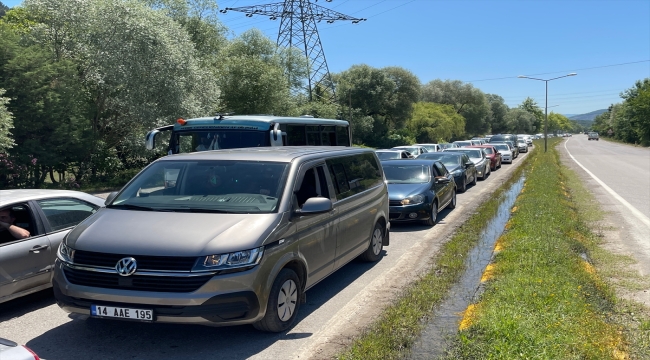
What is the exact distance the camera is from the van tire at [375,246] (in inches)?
322

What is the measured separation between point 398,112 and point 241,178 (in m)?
56.5

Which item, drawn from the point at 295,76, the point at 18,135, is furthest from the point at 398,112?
the point at 18,135

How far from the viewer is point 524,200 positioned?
14.2 metres

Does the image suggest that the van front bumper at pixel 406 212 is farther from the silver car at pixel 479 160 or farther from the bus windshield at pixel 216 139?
the silver car at pixel 479 160

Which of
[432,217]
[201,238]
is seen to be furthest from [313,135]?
[201,238]

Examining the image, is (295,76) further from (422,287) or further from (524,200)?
(422,287)

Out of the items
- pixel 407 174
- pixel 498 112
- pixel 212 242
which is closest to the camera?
pixel 212 242

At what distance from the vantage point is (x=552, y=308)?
540cm

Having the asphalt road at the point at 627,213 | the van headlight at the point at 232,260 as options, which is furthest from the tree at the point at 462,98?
the van headlight at the point at 232,260

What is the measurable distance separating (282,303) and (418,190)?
7.18m

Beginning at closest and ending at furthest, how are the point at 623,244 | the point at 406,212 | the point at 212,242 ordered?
the point at 212,242 → the point at 623,244 → the point at 406,212

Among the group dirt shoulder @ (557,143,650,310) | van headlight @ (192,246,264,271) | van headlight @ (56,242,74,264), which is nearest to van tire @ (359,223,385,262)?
dirt shoulder @ (557,143,650,310)

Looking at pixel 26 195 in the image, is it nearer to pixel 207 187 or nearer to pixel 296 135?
pixel 207 187

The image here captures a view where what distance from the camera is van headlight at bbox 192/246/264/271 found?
15.2ft
